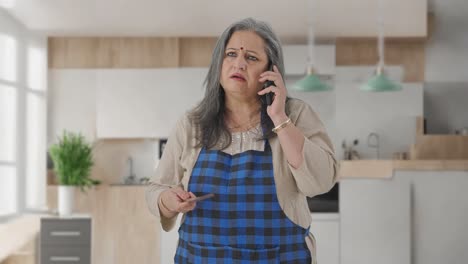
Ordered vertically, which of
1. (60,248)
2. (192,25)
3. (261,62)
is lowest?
(60,248)

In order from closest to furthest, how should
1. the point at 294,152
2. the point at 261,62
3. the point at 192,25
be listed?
1. the point at 294,152
2. the point at 261,62
3. the point at 192,25

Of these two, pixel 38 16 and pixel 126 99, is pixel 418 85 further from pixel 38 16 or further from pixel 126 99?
pixel 38 16

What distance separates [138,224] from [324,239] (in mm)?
1799

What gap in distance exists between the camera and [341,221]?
5.25 metres

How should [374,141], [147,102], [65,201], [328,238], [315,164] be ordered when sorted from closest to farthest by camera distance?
[315,164]
[328,238]
[65,201]
[147,102]
[374,141]

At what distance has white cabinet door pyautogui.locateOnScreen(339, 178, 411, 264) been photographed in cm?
512

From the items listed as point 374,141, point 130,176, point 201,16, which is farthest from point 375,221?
point 130,176

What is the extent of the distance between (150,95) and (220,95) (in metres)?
5.05

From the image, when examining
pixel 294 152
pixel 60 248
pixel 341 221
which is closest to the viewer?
pixel 294 152

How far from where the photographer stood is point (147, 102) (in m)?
6.55

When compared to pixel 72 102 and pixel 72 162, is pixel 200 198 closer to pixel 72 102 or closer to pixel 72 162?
pixel 72 162

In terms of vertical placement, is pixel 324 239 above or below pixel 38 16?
below

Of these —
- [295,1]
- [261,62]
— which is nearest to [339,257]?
[295,1]

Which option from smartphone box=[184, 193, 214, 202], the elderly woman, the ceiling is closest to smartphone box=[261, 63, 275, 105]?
the elderly woman
